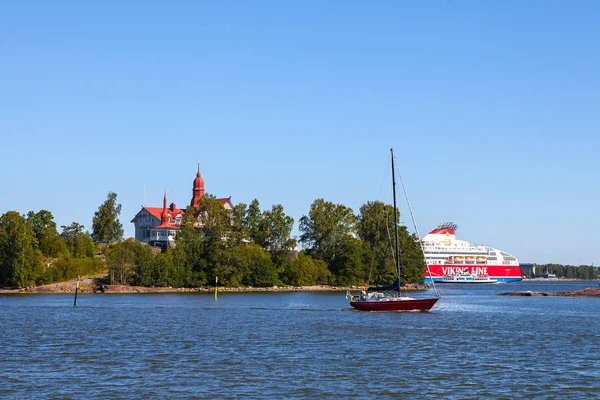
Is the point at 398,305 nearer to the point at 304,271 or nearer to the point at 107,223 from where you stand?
the point at 304,271

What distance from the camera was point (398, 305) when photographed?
7356cm

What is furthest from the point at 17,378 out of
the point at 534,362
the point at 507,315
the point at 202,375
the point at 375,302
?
the point at 507,315

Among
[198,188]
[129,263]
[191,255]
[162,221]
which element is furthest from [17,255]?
[198,188]

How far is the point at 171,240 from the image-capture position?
537 feet

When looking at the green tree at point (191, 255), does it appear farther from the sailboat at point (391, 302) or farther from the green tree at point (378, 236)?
the sailboat at point (391, 302)

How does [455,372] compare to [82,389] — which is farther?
[455,372]

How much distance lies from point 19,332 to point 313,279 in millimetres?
96792

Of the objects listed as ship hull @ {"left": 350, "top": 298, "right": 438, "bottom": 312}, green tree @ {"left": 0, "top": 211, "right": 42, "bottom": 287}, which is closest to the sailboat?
ship hull @ {"left": 350, "top": 298, "right": 438, "bottom": 312}

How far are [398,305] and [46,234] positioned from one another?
89.3 meters

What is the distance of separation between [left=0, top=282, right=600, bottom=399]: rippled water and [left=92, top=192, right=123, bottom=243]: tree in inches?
3708

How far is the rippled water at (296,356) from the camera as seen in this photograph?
3119 centimetres

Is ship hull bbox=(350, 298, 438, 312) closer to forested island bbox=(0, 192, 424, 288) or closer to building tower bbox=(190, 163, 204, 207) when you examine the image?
forested island bbox=(0, 192, 424, 288)

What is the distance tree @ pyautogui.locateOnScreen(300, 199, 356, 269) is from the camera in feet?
504

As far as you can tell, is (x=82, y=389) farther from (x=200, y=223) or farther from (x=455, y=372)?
(x=200, y=223)
